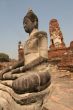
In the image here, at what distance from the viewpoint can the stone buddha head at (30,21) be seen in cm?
437

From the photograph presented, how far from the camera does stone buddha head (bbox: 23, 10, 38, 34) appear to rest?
4.37m

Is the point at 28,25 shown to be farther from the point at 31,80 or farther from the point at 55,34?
the point at 55,34

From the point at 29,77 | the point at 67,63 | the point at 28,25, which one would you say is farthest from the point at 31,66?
the point at 67,63

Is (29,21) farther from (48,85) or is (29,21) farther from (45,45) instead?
(48,85)

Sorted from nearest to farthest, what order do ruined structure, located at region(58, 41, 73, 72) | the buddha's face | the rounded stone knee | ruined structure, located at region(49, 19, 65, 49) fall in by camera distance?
the rounded stone knee < the buddha's face < ruined structure, located at region(58, 41, 73, 72) < ruined structure, located at region(49, 19, 65, 49)

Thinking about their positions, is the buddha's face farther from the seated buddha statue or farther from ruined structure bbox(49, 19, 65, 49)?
ruined structure bbox(49, 19, 65, 49)

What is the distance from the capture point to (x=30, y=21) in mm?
4383

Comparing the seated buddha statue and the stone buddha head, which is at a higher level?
the stone buddha head

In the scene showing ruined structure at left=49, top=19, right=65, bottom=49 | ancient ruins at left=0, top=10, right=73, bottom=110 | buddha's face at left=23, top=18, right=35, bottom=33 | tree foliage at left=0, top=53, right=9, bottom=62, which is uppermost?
ruined structure at left=49, top=19, right=65, bottom=49

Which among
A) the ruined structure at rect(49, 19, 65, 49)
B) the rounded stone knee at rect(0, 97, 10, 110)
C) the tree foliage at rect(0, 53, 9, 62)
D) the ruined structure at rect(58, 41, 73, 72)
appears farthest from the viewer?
the tree foliage at rect(0, 53, 9, 62)

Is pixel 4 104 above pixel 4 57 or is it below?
above

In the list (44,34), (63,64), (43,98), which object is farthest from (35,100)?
(63,64)

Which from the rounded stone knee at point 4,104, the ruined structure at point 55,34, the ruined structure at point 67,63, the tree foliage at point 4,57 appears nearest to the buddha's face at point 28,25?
the rounded stone knee at point 4,104

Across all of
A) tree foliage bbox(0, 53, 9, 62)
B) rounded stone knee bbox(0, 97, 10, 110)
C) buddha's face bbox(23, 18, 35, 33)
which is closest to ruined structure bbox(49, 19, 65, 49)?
tree foliage bbox(0, 53, 9, 62)
